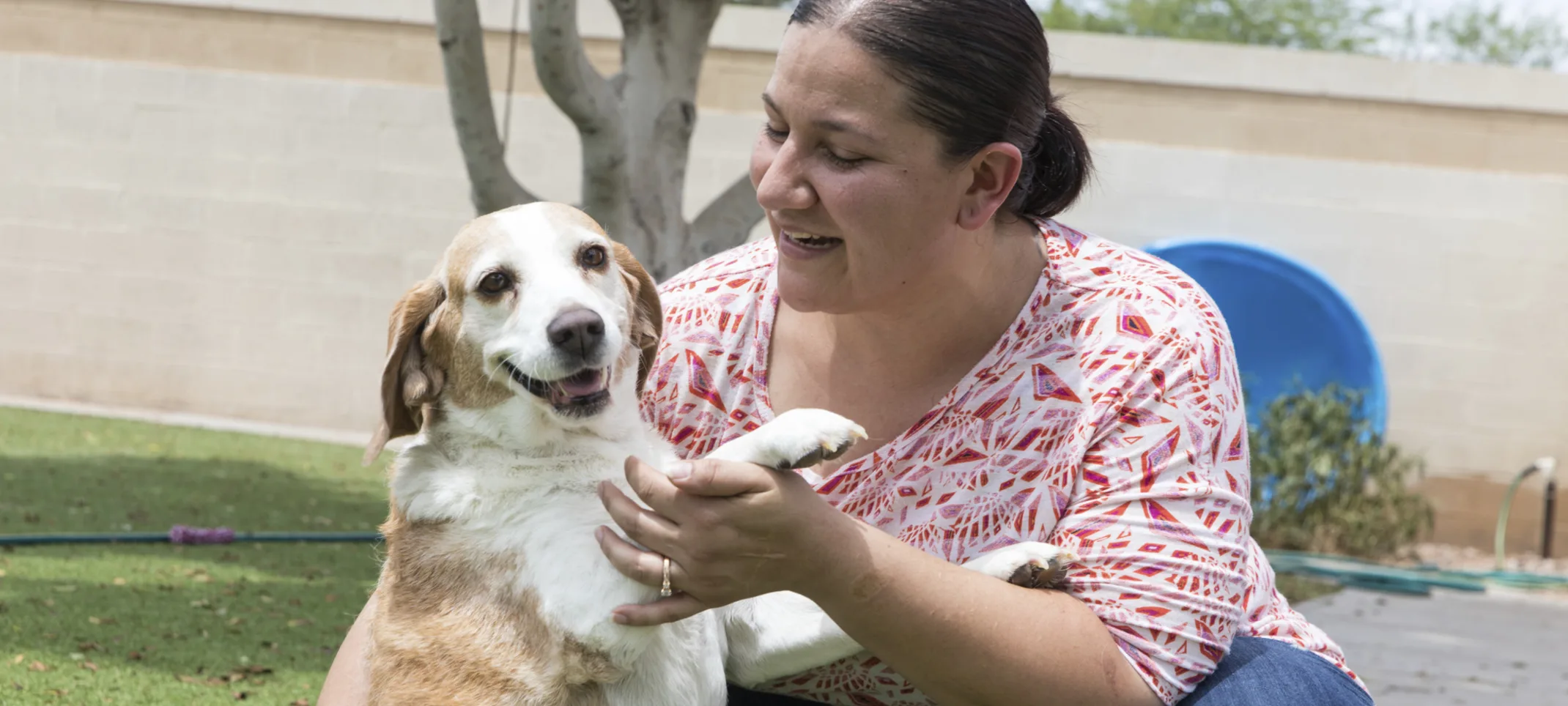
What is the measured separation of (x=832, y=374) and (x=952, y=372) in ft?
0.74

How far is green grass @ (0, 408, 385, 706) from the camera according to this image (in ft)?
13.9

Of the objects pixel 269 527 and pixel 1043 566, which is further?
pixel 269 527

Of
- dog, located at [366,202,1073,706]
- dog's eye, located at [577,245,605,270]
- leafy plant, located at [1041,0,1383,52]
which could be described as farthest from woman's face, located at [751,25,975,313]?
leafy plant, located at [1041,0,1383,52]

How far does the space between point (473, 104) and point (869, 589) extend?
4318 millimetres

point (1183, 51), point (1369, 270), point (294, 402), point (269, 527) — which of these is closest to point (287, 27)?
point (294, 402)

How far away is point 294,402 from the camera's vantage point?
11.3 meters

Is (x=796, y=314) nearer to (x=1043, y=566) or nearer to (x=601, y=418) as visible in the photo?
(x=601, y=418)

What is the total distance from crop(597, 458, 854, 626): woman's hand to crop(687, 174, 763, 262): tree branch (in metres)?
4.30

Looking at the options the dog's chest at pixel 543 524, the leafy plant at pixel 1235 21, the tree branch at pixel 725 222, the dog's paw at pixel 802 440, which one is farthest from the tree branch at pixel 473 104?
the leafy plant at pixel 1235 21

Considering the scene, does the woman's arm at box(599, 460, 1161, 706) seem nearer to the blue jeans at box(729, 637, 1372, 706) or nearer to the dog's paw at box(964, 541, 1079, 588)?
the dog's paw at box(964, 541, 1079, 588)

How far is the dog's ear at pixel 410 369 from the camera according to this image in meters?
2.61

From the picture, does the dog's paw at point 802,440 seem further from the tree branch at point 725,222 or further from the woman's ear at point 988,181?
the tree branch at point 725,222

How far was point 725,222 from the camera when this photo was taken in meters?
6.50

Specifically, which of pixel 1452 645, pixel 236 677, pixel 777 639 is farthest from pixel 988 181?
pixel 1452 645
